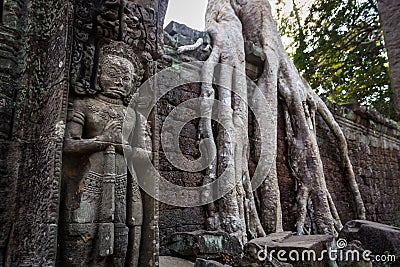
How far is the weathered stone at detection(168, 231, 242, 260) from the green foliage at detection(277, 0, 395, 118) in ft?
21.4

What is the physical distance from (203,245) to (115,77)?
166cm

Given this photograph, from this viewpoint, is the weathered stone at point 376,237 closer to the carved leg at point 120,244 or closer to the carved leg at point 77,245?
the carved leg at point 120,244

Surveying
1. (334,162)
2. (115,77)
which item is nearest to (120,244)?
(115,77)

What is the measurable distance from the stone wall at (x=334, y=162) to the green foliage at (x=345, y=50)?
0.99m

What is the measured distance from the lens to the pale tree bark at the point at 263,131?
4066 millimetres

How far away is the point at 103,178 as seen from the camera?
6.19 ft

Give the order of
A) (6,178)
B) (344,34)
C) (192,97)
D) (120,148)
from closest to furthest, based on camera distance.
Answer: (6,178) < (120,148) < (192,97) < (344,34)

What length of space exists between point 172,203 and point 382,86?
7.34m

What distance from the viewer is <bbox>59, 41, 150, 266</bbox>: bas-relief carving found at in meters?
1.76

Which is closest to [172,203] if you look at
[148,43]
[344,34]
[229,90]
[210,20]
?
[229,90]

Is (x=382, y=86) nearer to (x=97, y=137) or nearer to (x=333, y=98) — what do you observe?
(x=333, y=98)

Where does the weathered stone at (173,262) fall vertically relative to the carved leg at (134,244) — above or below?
below

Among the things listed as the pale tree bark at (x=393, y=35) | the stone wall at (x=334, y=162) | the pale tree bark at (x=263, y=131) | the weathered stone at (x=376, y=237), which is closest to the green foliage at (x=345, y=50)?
the stone wall at (x=334, y=162)

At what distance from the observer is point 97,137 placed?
A: 6.34 feet
